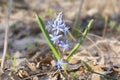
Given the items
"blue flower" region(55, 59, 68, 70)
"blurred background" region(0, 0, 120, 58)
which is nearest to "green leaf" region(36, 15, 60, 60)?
"blue flower" region(55, 59, 68, 70)

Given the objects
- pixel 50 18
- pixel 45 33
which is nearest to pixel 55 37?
pixel 45 33

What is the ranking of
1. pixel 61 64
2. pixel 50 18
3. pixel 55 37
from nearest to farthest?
pixel 55 37 → pixel 61 64 → pixel 50 18

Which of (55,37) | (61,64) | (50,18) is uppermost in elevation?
(50,18)

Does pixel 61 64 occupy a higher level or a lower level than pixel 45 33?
lower

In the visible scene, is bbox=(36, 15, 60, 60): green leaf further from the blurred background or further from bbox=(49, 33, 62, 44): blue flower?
the blurred background

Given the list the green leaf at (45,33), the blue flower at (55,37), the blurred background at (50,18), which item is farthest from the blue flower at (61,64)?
the blurred background at (50,18)

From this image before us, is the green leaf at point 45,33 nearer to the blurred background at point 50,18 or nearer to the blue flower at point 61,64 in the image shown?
the blue flower at point 61,64

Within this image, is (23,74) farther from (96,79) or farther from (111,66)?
(111,66)

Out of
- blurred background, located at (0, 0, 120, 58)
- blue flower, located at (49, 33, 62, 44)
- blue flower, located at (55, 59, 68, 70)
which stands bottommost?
blue flower, located at (55, 59, 68, 70)

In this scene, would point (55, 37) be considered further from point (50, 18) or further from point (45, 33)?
point (50, 18)

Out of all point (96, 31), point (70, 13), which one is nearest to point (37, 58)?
point (96, 31)

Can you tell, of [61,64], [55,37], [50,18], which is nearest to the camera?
[55,37]

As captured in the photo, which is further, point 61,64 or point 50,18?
point 50,18
